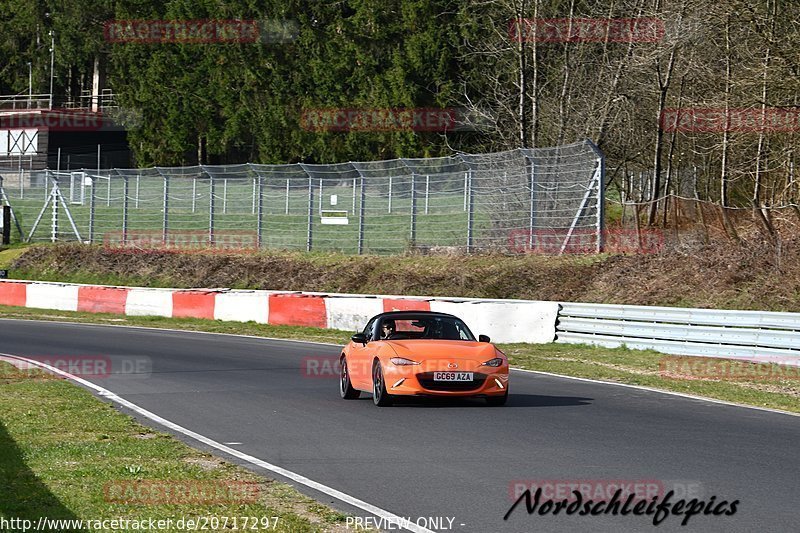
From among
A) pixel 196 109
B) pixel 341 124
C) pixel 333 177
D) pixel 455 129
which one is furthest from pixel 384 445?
pixel 196 109

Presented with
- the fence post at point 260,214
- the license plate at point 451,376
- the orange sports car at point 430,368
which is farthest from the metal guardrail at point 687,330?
the fence post at point 260,214

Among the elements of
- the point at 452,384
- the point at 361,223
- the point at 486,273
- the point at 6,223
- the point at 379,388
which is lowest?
the point at 379,388

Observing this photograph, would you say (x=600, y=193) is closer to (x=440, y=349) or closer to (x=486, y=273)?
(x=486, y=273)

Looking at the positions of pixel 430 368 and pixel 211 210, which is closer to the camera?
pixel 430 368

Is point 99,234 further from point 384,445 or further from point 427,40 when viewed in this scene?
point 384,445

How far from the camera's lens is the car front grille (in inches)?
580

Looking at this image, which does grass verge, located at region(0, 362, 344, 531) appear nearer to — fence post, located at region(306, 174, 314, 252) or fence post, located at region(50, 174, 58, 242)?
fence post, located at region(306, 174, 314, 252)

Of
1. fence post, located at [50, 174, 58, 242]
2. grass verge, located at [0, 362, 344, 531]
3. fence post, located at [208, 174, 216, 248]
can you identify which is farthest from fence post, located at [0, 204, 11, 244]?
grass verge, located at [0, 362, 344, 531]

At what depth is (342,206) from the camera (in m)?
36.6

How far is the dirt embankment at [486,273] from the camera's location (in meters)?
25.9

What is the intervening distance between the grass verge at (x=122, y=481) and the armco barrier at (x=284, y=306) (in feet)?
41.7

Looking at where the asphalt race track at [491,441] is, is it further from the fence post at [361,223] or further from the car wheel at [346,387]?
the fence post at [361,223]

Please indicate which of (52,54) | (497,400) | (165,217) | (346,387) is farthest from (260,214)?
(52,54)

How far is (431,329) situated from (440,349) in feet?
3.95
